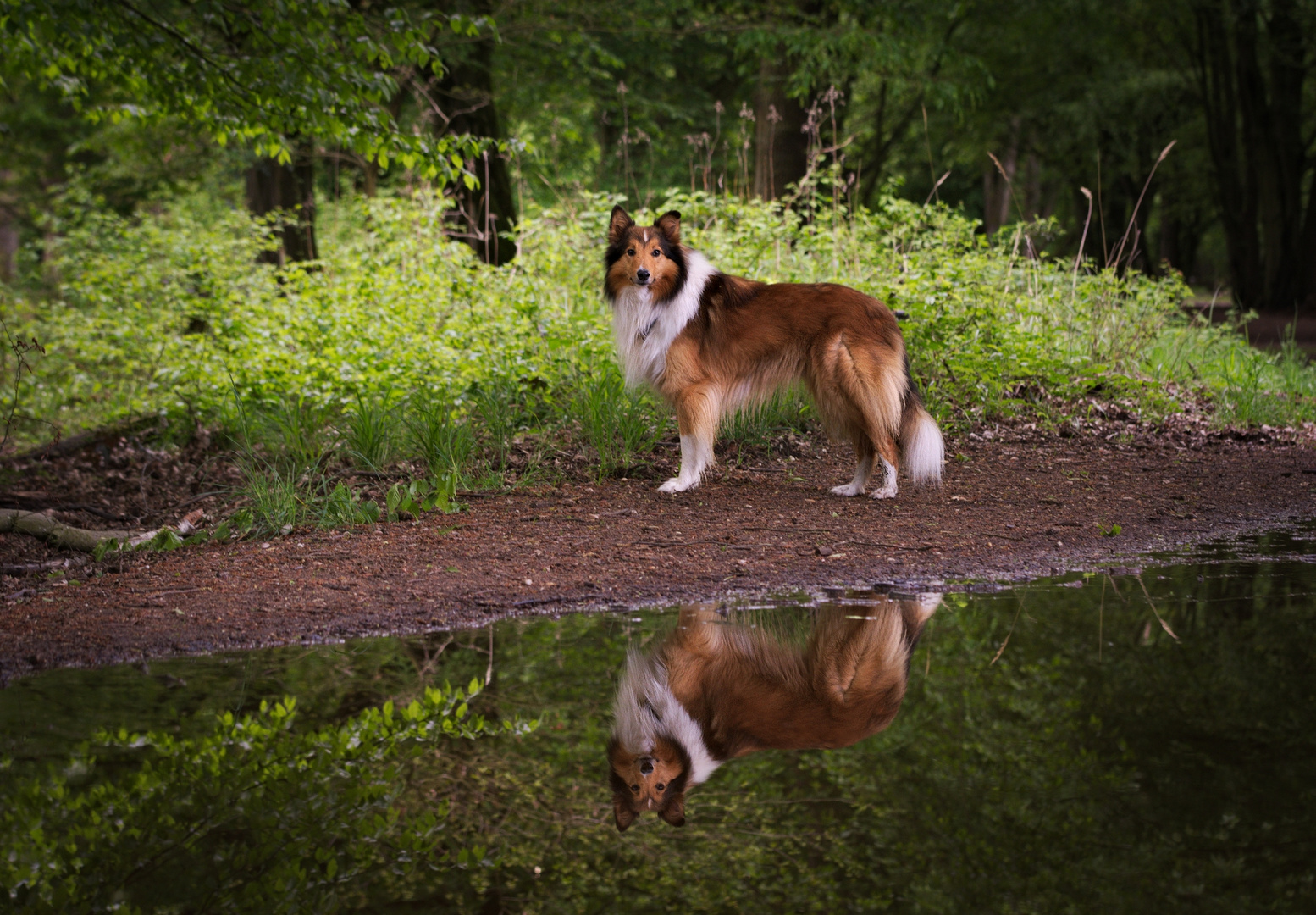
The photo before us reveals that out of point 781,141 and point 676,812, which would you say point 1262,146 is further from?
point 676,812

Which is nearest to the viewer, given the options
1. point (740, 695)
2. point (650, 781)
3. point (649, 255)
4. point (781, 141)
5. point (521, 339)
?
point (650, 781)

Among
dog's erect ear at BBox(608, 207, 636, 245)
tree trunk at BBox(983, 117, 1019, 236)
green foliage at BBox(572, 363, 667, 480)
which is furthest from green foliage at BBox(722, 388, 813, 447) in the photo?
tree trunk at BBox(983, 117, 1019, 236)

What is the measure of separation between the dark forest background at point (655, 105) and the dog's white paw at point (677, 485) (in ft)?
8.24

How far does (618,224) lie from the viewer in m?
5.93

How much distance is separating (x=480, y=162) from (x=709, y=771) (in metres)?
10.0

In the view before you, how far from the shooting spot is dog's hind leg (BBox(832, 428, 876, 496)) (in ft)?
19.6

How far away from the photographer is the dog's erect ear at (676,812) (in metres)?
2.40

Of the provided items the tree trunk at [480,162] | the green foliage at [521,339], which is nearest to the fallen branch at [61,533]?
the green foliage at [521,339]

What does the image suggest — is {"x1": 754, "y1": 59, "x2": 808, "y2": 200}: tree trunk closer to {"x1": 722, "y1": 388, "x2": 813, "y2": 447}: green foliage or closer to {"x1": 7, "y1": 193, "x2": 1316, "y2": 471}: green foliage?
{"x1": 7, "y1": 193, "x2": 1316, "y2": 471}: green foliage

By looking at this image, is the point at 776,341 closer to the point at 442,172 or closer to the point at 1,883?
the point at 442,172

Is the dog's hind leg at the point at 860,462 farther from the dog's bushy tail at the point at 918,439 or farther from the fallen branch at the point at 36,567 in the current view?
the fallen branch at the point at 36,567

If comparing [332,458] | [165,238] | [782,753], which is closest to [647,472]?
[332,458]

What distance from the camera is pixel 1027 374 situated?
25.8 ft

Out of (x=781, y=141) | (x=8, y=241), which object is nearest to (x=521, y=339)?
(x=781, y=141)
